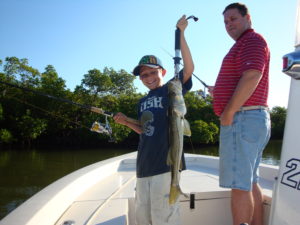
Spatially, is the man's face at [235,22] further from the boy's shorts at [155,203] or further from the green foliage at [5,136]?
the green foliage at [5,136]

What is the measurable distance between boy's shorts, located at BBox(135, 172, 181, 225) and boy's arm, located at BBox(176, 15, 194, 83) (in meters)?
1.01

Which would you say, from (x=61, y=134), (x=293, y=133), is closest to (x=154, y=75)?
(x=293, y=133)

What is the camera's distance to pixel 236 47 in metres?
2.21

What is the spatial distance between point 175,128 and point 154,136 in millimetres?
447

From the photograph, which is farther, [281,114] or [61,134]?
[281,114]

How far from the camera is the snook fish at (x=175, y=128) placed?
2.06 meters

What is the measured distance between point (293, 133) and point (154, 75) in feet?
5.25

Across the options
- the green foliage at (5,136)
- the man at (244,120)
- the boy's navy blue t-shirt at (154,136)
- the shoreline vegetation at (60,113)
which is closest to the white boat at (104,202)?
the boy's navy blue t-shirt at (154,136)

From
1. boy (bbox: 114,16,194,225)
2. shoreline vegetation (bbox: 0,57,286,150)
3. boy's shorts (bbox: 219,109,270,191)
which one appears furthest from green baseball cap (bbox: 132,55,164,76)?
shoreline vegetation (bbox: 0,57,286,150)

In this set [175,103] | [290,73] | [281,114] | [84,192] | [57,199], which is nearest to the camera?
[290,73]

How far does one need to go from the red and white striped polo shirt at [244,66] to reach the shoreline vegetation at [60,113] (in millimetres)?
33042

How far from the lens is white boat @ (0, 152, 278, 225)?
2311 mm

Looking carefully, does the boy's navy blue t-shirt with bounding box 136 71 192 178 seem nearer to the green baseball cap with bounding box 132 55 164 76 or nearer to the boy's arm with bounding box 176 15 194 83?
the boy's arm with bounding box 176 15 194 83

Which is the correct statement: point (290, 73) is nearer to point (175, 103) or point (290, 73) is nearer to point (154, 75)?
point (175, 103)
